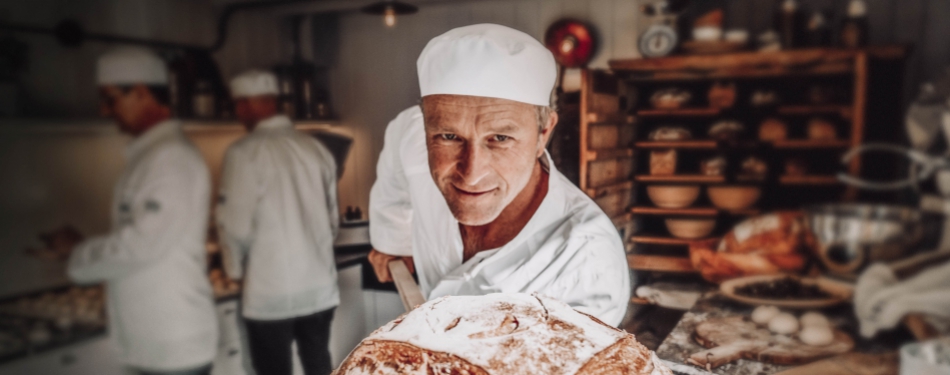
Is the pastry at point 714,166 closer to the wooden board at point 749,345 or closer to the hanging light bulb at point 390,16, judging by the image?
the wooden board at point 749,345

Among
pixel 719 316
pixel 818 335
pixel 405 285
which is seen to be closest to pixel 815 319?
pixel 818 335

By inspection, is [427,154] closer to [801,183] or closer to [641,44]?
[641,44]

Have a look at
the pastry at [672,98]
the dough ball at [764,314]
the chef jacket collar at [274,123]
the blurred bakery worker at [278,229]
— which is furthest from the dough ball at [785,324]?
the chef jacket collar at [274,123]

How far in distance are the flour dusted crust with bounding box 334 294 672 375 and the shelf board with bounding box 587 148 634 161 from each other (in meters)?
0.25

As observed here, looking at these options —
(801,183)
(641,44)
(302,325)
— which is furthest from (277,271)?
(801,183)

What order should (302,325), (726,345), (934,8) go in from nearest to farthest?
1. (934,8)
2. (726,345)
3. (302,325)

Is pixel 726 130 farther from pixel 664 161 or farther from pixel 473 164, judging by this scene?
pixel 473 164

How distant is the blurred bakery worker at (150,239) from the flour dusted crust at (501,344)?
0.28 metres

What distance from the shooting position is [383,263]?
1.05 meters

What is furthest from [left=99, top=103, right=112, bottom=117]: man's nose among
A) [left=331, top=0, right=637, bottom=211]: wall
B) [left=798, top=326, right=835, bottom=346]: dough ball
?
[left=798, top=326, right=835, bottom=346]: dough ball

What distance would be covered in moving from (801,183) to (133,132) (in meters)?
0.99

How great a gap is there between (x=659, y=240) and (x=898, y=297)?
1.13 feet

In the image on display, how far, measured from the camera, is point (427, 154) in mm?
944

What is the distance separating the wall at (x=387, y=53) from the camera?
3.00 ft
